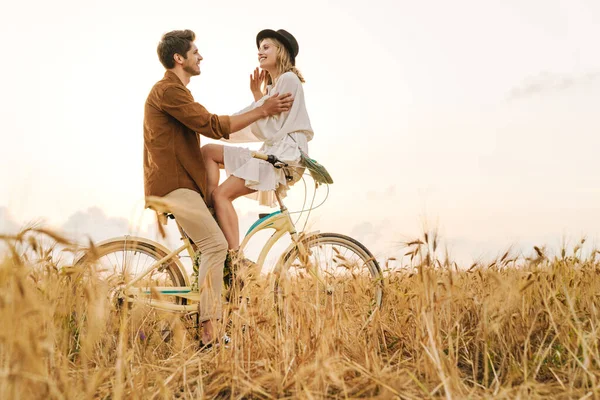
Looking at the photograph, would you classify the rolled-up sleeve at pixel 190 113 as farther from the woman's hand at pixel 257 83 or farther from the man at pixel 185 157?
the woman's hand at pixel 257 83

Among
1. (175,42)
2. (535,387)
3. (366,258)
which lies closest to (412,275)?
(366,258)

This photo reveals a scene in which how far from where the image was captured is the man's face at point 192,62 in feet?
13.9

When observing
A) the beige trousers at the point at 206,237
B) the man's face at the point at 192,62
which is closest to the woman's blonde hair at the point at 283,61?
the man's face at the point at 192,62

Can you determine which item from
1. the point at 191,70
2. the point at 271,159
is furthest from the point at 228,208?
the point at 191,70

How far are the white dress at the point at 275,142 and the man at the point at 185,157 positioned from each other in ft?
0.81

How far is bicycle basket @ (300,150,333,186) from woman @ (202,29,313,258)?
0.08 metres

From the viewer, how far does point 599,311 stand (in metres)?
3.62

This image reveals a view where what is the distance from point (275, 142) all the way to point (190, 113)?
789 millimetres

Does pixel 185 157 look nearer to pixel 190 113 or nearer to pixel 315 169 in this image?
pixel 190 113

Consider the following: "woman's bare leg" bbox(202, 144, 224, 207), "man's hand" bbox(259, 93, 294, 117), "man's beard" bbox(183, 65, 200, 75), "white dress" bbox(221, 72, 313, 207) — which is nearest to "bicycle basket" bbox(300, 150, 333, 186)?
"white dress" bbox(221, 72, 313, 207)

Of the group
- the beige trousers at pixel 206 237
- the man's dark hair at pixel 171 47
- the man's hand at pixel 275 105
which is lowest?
the beige trousers at pixel 206 237

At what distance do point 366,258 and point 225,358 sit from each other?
215 centimetres

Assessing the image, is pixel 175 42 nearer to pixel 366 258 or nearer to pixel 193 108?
pixel 193 108

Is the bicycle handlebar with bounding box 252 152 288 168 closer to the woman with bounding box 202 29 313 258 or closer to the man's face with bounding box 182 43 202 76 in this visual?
the woman with bounding box 202 29 313 258
